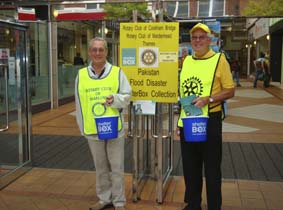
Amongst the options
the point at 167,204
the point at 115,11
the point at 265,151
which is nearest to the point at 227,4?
the point at 115,11

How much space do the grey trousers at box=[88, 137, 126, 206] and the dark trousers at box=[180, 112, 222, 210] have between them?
2.13 feet

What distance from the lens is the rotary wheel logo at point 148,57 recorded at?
4469mm

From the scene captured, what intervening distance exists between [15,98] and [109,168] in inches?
91.5

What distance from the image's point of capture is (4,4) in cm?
1024

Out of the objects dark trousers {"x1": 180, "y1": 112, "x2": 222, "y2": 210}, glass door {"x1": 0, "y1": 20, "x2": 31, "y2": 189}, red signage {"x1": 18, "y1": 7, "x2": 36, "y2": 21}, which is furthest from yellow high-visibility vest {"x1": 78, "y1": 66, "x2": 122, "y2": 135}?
red signage {"x1": 18, "y1": 7, "x2": 36, "y2": 21}

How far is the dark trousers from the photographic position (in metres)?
3.97

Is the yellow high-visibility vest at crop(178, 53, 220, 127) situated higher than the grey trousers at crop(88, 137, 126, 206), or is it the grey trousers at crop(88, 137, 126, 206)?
the yellow high-visibility vest at crop(178, 53, 220, 127)

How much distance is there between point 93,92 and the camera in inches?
163

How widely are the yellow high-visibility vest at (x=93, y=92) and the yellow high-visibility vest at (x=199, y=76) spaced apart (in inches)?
25.7

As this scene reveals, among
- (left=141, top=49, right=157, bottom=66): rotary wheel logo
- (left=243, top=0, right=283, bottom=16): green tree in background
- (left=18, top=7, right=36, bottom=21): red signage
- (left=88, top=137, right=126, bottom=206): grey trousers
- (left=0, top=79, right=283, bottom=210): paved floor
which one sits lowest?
(left=0, top=79, right=283, bottom=210): paved floor

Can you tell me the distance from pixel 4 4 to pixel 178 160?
6207 mm

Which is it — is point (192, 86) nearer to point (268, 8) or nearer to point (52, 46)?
point (52, 46)

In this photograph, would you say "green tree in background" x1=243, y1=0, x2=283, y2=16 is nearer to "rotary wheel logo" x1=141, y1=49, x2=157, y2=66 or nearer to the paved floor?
the paved floor

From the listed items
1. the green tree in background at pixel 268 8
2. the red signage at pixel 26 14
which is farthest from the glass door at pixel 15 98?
the green tree in background at pixel 268 8
